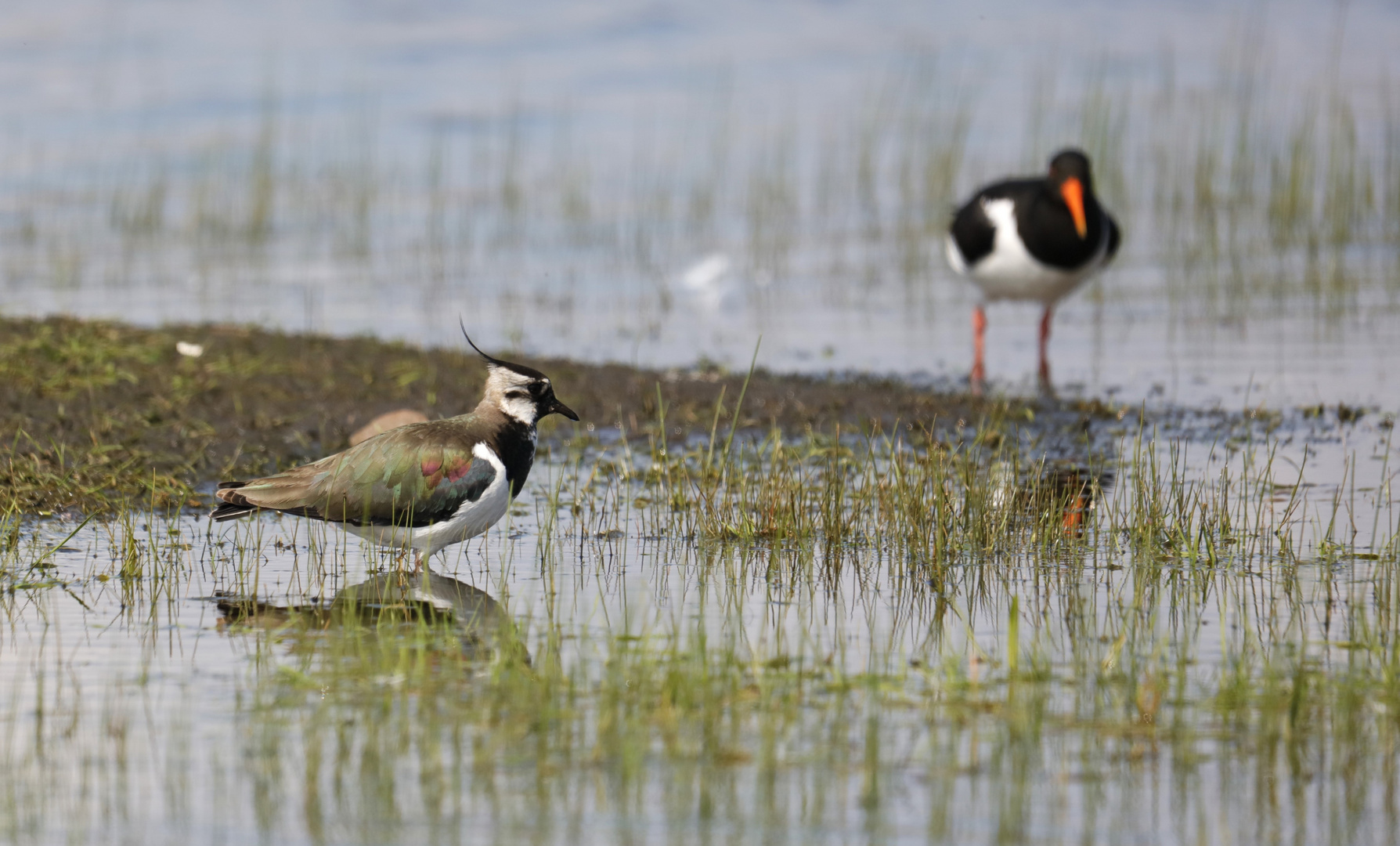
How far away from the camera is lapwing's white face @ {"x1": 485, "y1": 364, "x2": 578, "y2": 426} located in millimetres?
6664

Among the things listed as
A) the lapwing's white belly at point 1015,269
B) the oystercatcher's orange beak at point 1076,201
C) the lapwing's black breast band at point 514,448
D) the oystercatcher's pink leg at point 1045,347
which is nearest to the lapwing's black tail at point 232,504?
the lapwing's black breast band at point 514,448

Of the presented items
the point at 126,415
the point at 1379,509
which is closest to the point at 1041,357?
the point at 1379,509

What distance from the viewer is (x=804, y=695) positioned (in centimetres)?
464

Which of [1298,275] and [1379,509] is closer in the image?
[1379,509]

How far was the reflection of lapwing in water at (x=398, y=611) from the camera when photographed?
533 cm

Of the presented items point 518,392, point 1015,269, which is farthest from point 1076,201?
point 518,392

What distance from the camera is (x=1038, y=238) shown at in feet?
40.3

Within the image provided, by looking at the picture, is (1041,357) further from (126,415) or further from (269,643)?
(269,643)

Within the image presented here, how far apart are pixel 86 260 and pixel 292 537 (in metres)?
13.5

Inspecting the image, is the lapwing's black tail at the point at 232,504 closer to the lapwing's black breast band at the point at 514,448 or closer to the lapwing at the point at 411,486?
the lapwing at the point at 411,486

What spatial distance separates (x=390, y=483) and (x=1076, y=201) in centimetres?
748

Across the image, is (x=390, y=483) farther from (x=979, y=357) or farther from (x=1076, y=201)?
(x=1076, y=201)

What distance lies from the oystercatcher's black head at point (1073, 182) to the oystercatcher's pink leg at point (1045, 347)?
0.83 m

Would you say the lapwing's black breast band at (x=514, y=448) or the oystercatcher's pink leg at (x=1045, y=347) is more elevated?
the oystercatcher's pink leg at (x=1045, y=347)
